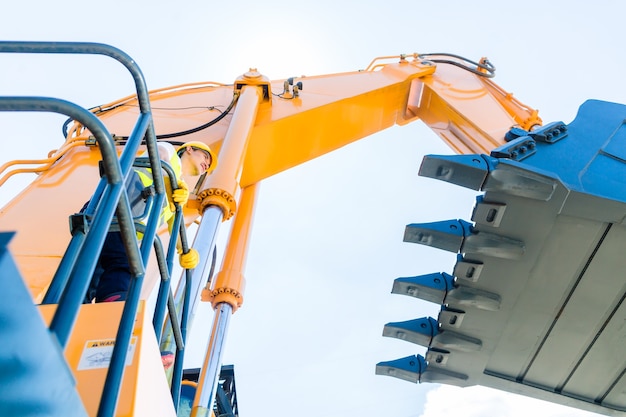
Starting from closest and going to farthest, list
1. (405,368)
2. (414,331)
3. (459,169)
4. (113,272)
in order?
1. (113,272)
2. (459,169)
3. (414,331)
4. (405,368)

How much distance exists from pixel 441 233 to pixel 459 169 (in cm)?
66

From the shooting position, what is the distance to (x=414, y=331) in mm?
5312

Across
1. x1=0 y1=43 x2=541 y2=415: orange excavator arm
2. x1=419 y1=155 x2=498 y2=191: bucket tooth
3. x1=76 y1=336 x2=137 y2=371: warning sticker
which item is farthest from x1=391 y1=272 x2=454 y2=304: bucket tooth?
x1=76 y1=336 x2=137 y2=371: warning sticker

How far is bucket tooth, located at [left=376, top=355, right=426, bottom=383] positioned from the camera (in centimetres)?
552

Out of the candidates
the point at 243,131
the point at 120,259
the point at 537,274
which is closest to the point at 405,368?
the point at 537,274

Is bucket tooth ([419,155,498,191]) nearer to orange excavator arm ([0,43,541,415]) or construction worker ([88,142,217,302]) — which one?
orange excavator arm ([0,43,541,415])

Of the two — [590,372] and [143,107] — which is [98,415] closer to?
[143,107]

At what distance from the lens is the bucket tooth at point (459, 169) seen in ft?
13.4

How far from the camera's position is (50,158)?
453 cm

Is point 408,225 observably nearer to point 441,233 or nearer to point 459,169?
point 441,233

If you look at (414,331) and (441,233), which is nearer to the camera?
(441,233)

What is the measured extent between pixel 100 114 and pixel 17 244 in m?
2.08

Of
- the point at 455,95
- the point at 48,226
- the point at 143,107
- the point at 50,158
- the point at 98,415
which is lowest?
the point at 98,415

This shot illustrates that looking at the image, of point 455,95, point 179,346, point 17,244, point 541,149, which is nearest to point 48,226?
point 17,244
